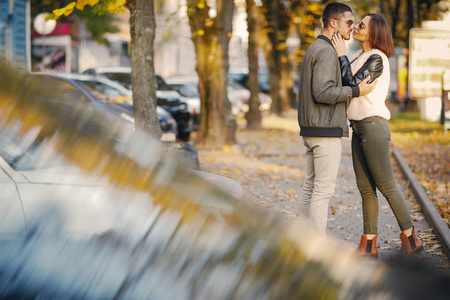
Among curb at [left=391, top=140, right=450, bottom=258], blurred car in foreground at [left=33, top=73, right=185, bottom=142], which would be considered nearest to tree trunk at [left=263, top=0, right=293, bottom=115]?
blurred car in foreground at [left=33, top=73, right=185, bottom=142]

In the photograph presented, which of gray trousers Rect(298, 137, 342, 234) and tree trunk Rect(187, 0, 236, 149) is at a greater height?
tree trunk Rect(187, 0, 236, 149)

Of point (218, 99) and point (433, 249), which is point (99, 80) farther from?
point (433, 249)

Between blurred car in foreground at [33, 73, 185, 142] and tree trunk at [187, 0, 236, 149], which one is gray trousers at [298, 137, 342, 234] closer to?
blurred car in foreground at [33, 73, 185, 142]

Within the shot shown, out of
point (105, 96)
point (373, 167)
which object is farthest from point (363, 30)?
point (105, 96)

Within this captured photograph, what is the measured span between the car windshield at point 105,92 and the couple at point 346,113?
9.10 meters

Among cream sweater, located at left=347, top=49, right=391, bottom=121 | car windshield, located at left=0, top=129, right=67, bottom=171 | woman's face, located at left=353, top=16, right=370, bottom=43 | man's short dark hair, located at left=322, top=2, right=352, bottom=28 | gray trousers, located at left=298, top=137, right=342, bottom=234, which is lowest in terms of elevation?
gray trousers, located at left=298, top=137, right=342, bottom=234

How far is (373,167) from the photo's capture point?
17.2ft

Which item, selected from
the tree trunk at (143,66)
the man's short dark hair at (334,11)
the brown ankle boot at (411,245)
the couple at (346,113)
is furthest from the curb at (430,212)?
the tree trunk at (143,66)

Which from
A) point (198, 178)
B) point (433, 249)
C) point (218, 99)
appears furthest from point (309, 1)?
point (198, 178)

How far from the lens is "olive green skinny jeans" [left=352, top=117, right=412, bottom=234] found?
17.0 feet

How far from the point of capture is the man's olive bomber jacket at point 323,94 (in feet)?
15.8

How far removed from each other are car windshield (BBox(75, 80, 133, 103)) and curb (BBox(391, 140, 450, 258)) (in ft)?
20.4

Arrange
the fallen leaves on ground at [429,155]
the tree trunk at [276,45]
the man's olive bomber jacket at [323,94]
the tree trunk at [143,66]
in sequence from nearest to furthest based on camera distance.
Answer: the man's olive bomber jacket at [323,94], the fallen leaves on ground at [429,155], the tree trunk at [143,66], the tree trunk at [276,45]

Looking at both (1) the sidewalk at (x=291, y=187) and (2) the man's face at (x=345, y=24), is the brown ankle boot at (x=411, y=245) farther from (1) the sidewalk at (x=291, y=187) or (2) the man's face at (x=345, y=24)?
(2) the man's face at (x=345, y=24)
